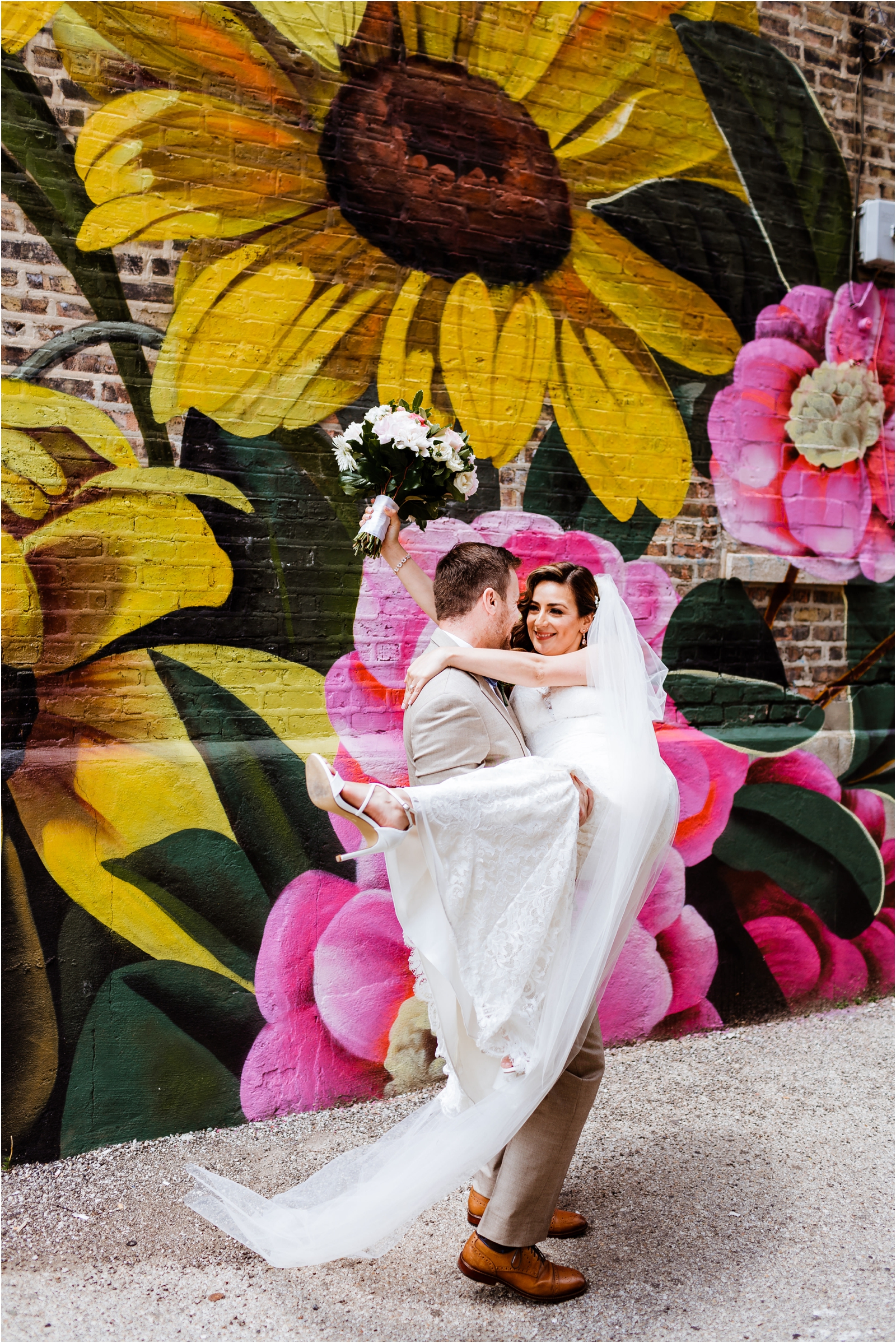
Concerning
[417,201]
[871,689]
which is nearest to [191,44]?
[417,201]

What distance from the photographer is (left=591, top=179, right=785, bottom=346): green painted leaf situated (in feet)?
Result: 15.3

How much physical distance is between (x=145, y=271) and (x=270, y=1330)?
3485mm

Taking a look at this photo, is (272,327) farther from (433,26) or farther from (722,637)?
(722,637)

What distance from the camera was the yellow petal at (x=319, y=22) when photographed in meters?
3.91

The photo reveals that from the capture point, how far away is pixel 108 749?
356cm

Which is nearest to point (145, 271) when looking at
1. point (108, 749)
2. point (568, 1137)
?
point (108, 749)

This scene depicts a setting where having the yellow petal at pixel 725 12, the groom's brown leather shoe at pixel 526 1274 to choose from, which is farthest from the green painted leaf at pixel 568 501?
the groom's brown leather shoe at pixel 526 1274

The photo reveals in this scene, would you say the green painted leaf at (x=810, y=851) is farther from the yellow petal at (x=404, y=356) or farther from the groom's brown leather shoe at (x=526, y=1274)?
the yellow petal at (x=404, y=356)

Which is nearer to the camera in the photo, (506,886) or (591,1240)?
(506,886)

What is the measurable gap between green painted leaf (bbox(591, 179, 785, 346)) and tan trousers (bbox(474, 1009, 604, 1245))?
11.0 feet

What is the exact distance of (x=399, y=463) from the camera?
312 cm

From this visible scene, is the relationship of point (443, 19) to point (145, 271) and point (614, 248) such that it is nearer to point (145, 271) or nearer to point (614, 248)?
point (614, 248)

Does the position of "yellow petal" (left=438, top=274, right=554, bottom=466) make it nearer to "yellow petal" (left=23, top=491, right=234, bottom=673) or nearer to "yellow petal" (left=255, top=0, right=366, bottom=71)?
"yellow petal" (left=255, top=0, right=366, bottom=71)

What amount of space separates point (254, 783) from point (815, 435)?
3326mm
